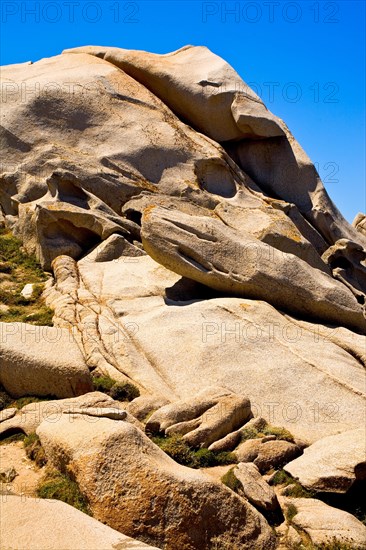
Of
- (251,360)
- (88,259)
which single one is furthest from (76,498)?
(88,259)

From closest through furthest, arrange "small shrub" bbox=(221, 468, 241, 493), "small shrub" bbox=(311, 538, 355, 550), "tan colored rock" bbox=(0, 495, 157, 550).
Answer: "tan colored rock" bbox=(0, 495, 157, 550), "small shrub" bbox=(311, 538, 355, 550), "small shrub" bbox=(221, 468, 241, 493)

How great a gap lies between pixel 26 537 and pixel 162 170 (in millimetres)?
21774

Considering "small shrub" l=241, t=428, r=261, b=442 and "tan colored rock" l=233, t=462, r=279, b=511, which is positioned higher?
"small shrub" l=241, t=428, r=261, b=442

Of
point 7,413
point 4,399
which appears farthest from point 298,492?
point 4,399

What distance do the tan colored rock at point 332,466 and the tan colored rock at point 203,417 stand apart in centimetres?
163

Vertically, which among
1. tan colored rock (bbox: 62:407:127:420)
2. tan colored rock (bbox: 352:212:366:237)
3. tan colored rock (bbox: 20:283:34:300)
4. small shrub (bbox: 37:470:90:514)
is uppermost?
tan colored rock (bbox: 352:212:366:237)

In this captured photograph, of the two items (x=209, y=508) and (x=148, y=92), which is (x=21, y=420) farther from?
(x=148, y=92)

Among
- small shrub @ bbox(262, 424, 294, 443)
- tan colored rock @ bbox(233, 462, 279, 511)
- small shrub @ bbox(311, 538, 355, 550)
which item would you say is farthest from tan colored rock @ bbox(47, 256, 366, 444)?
small shrub @ bbox(311, 538, 355, 550)

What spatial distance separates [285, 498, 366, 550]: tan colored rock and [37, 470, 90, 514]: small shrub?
142 inches

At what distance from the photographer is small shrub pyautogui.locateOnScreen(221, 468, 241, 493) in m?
10.9

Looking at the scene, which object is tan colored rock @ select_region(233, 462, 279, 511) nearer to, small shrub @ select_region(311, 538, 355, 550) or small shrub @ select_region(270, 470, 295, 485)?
small shrub @ select_region(270, 470, 295, 485)

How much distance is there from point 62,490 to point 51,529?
6.60 feet

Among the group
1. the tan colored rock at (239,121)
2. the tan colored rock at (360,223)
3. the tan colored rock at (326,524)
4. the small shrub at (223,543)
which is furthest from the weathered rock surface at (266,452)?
the tan colored rock at (360,223)

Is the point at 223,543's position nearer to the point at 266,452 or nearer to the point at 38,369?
the point at 266,452
